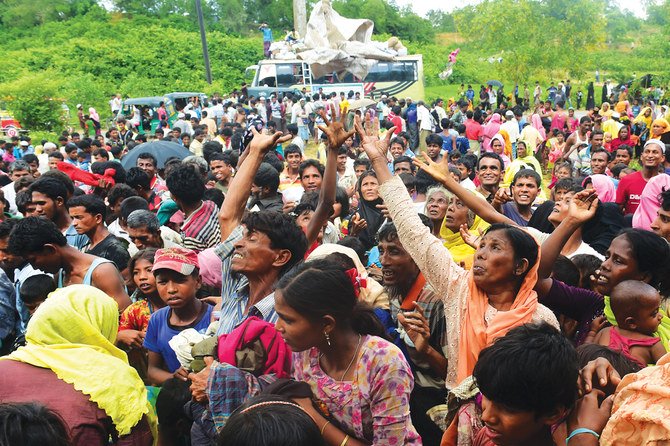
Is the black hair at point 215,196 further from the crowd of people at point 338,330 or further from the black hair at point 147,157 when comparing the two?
the black hair at point 147,157

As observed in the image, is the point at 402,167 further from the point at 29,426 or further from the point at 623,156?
the point at 29,426

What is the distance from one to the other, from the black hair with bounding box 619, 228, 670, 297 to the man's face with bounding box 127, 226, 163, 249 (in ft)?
10.3

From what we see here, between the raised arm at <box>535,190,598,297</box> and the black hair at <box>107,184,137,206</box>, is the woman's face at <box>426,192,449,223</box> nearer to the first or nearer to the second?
the raised arm at <box>535,190,598,297</box>

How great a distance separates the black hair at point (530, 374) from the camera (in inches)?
70.6

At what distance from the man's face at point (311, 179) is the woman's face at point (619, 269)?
346 centimetres

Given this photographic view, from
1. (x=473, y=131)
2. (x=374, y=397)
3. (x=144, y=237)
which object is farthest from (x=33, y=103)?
(x=374, y=397)

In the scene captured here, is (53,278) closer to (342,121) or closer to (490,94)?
(342,121)

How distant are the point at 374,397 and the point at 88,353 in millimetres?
1156

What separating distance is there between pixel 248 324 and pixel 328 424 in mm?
481

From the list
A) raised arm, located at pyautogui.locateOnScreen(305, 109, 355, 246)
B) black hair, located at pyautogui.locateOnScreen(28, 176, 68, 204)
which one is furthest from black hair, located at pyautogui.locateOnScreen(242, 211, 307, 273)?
black hair, located at pyautogui.locateOnScreen(28, 176, 68, 204)

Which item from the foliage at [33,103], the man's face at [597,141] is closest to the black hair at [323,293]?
the man's face at [597,141]

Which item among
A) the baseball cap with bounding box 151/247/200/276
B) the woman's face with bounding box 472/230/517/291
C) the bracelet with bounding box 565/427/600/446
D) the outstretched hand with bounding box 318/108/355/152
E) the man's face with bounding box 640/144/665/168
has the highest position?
the outstretched hand with bounding box 318/108/355/152

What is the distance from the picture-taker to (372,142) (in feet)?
10.3

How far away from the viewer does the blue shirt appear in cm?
312
